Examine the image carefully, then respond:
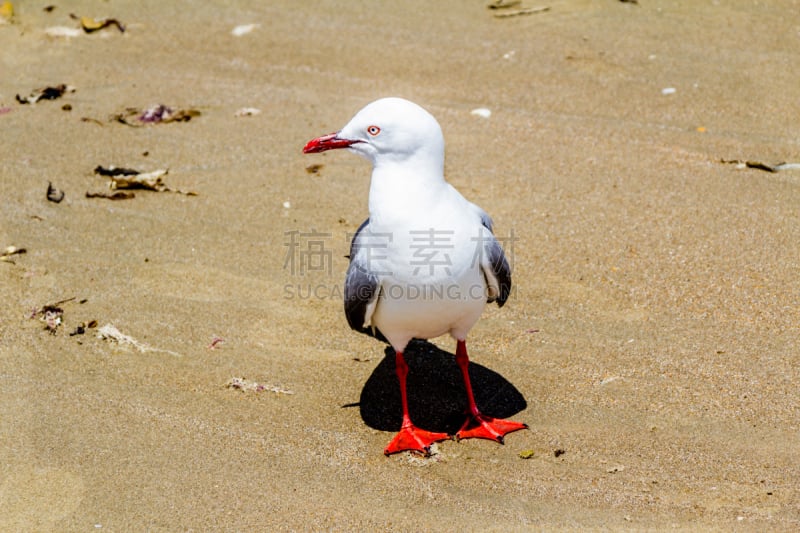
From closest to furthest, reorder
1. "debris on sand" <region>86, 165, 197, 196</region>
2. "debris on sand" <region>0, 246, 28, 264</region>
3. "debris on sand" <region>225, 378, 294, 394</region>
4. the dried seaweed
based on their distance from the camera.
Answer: "debris on sand" <region>225, 378, 294, 394</region>, "debris on sand" <region>0, 246, 28, 264</region>, "debris on sand" <region>86, 165, 197, 196</region>, the dried seaweed

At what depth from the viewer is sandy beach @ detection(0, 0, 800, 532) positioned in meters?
4.64

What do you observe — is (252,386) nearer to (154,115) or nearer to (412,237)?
(412,237)

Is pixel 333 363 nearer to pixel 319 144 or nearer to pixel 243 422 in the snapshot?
pixel 243 422

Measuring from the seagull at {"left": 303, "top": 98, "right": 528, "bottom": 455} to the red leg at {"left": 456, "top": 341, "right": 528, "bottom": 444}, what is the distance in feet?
1.50

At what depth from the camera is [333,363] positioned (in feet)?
19.1

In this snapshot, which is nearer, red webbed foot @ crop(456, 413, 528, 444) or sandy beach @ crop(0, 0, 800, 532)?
sandy beach @ crop(0, 0, 800, 532)

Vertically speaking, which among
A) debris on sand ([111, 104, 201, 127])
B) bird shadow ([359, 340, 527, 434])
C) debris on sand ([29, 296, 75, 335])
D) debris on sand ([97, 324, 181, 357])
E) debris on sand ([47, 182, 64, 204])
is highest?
debris on sand ([111, 104, 201, 127])

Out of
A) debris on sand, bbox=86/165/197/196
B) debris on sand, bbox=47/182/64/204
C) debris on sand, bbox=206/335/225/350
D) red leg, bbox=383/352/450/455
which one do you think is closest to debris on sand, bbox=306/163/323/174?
debris on sand, bbox=86/165/197/196

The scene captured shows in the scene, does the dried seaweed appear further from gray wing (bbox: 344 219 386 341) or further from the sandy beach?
gray wing (bbox: 344 219 386 341)

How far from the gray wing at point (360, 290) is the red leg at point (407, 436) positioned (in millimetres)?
426

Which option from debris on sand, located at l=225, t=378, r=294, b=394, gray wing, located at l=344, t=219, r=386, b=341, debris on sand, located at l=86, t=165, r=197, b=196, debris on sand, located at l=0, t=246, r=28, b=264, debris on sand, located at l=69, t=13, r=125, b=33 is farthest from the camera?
debris on sand, located at l=69, t=13, r=125, b=33

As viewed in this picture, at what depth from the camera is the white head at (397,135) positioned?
456 centimetres

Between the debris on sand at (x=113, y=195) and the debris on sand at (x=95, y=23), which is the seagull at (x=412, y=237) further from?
the debris on sand at (x=95, y=23)

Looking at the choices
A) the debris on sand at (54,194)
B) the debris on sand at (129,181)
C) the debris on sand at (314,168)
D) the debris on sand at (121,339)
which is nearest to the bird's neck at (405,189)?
the debris on sand at (121,339)
